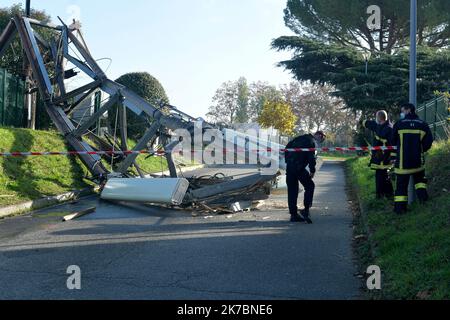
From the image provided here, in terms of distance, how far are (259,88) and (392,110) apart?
34.7m

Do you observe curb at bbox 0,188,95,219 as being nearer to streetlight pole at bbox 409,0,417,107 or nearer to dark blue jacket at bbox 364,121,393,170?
dark blue jacket at bbox 364,121,393,170

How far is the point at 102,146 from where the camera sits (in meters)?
14.9

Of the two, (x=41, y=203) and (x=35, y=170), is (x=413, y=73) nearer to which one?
(x=41, y=203)

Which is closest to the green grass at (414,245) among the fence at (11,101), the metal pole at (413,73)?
the metal pole at (413,73)

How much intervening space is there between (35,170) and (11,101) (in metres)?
4.89

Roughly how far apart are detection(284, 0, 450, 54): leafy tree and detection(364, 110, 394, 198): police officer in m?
23.2

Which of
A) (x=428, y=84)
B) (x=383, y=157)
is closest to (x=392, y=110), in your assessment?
(x=428, y=84)

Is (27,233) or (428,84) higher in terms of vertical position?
(428,84)

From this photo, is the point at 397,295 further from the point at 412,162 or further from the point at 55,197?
the point at 55,197

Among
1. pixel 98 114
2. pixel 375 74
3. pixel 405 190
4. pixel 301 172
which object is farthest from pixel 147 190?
pixel 375 74

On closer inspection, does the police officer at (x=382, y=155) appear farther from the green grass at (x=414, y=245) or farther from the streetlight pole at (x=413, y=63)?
the streetlight pole at (x=413, y=63)

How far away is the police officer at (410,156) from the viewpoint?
24.5 feet

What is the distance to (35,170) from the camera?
11.9 meters

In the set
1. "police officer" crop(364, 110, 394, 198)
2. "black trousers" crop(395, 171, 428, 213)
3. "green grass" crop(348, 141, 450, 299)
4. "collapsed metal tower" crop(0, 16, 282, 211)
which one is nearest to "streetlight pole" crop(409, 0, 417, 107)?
"police officer" crop(364, 110, 394, 198)
